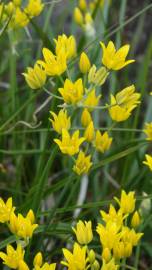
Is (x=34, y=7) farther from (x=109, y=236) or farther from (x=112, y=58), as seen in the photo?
(x=109, y=236)

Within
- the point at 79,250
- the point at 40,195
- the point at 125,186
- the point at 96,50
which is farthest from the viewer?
the point at 96,50

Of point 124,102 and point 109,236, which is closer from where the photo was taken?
point 109,236

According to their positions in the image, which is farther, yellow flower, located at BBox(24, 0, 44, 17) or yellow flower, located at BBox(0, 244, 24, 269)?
yellow flower, located at BBox(24, 0, 44, 17)

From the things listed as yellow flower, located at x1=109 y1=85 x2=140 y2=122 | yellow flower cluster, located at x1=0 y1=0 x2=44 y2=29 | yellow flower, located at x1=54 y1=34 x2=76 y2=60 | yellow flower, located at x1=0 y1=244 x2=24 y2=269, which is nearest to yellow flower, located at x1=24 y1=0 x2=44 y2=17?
yellow flower cluster, located at x1=0 y1=0 x2=44 y2=29

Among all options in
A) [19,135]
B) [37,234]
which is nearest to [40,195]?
Answer: [37,234]

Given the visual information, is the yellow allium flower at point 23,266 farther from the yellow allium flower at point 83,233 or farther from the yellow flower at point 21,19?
the yellow flower at point 21,19

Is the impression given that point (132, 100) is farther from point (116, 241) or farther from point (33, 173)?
point (33, 173)

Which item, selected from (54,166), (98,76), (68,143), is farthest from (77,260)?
(54,166)

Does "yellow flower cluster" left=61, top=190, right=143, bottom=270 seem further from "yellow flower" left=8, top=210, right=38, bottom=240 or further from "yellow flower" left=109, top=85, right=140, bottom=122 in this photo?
"yellow flower" left=109, top=85, right=140, bottom=122

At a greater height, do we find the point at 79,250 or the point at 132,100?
the point at 132,100
